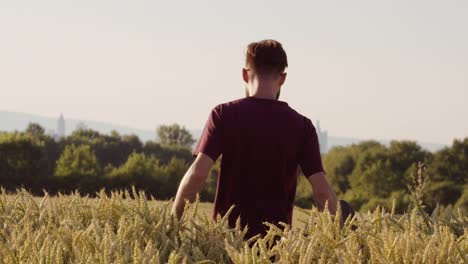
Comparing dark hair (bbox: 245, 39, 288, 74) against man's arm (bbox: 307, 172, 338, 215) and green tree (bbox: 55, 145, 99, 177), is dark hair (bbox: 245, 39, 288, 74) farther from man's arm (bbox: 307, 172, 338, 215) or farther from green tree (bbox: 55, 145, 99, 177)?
green tree (bbox: 55, 145, 99, 177)

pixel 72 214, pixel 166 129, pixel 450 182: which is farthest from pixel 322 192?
pixel 166 129

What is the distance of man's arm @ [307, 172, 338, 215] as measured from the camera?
166 inches

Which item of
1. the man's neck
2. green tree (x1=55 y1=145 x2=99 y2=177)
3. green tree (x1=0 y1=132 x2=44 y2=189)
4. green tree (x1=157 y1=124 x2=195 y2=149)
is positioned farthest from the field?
green tree (x1=157 y1=124 x2=195 y2=149)

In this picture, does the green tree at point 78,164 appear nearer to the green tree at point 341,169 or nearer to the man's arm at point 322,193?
the green tree at point 341,169

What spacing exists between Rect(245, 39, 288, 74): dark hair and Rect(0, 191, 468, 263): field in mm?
1334

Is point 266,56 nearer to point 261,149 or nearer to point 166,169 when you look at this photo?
point 261,149

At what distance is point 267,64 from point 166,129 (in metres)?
104

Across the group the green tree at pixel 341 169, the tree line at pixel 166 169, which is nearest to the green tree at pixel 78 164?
the tree line at pixel 166 169

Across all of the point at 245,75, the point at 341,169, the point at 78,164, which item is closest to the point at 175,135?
the point at 341,169

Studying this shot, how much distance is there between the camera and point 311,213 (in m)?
3.27

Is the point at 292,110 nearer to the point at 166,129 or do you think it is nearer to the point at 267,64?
the point at 267,64

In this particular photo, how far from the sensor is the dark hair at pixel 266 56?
4.48m

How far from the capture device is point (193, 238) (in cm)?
329

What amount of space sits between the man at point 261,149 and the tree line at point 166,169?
2337cm
